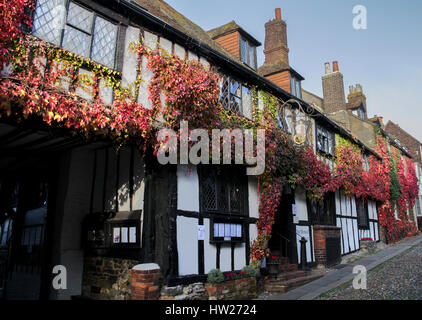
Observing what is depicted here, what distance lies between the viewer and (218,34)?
12.1 metres

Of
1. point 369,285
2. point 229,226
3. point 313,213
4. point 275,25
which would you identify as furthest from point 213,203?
point 275,25

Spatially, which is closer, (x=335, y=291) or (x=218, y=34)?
(x=335, y=291)

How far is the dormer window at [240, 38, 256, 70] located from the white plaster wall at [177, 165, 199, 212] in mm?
6330

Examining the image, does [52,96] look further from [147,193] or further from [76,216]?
[76,216]

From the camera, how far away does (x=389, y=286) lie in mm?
7117

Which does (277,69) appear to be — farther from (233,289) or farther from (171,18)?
(233,289)

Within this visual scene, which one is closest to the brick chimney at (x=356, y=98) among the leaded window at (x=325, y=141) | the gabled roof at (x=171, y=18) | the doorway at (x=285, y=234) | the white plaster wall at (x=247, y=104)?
the leaded window at (x=325, y=141)

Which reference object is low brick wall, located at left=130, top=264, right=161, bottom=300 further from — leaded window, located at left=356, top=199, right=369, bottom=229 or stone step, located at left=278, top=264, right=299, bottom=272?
leaded window, located at left=356, top=199, right=369, bottom=229

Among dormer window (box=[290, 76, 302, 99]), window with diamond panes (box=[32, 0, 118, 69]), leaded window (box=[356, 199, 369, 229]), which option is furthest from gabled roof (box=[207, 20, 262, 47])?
leaded window (box=[356, 199, 369, 229])

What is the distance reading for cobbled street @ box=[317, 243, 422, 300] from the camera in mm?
6344

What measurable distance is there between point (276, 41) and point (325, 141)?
15.8ft

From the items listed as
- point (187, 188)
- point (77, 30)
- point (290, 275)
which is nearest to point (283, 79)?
point (290, 275)

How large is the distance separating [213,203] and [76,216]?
3245 millimetres

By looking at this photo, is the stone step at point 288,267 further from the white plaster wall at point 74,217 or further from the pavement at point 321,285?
the white plaster wall at point 74,217
